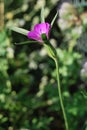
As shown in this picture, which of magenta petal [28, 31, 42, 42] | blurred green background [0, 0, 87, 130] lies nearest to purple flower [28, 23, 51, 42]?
magenta petal [28, 31, 42, 42]

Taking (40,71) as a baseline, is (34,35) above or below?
above

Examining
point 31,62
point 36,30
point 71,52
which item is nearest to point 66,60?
point 71,52

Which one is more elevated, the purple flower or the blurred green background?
the purple flower

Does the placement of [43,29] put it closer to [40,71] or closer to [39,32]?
[39,32]

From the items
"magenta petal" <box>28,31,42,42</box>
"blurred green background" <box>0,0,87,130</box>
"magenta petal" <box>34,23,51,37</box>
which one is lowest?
"blurred green background" <box>0,0,87,130</box>

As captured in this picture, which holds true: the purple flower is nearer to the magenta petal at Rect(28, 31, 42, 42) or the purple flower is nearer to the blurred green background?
the magenta petal at Rect(28, 31, 42, 42)

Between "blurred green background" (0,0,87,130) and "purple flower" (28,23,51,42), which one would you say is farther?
"blurred green background" (0,0,87,130)

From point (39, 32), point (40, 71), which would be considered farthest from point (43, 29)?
point (40, 71)

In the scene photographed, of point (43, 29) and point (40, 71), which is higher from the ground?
point (43, 29)

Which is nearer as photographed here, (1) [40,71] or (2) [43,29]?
(2) [43,29]

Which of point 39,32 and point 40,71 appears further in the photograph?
point 40,71
